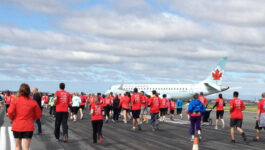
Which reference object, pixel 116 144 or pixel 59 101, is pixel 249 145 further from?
pixel 59 101

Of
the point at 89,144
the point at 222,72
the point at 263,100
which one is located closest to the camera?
the point at 89,144

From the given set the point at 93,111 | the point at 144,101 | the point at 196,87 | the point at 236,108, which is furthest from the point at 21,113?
the point at 196,87

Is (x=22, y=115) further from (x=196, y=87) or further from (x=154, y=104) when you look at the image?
(x=196, y=87)

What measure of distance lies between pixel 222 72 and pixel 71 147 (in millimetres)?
44817

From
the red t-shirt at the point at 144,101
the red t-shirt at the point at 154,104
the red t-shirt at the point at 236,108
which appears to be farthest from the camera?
the red t-shirt at the point at 144,101

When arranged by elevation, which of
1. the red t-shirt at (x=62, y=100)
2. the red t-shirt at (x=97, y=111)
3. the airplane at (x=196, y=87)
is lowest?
the red t-shirt at (x=97, y=111)

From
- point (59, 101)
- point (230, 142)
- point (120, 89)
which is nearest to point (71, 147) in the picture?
point (59, 101)

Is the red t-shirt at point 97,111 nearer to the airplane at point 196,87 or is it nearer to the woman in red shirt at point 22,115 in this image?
the woman in red shirt at point 22,115

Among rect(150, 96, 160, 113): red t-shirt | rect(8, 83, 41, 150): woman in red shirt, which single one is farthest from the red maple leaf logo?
rect(8, 83, 41, 150): woman in red shirt

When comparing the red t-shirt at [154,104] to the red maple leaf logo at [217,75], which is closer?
the red t-shirt at [154,104]

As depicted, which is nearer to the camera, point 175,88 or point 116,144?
point 116,144

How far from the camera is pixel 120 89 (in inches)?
2424

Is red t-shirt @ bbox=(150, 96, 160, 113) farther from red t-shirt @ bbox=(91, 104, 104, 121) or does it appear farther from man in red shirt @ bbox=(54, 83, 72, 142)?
man in red shirt @ bbox=(54, 83, 72, 142)

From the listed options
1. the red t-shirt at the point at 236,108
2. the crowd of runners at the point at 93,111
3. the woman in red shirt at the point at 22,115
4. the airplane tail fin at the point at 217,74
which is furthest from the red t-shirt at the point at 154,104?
the airplane tail fin at the point at 217,74
